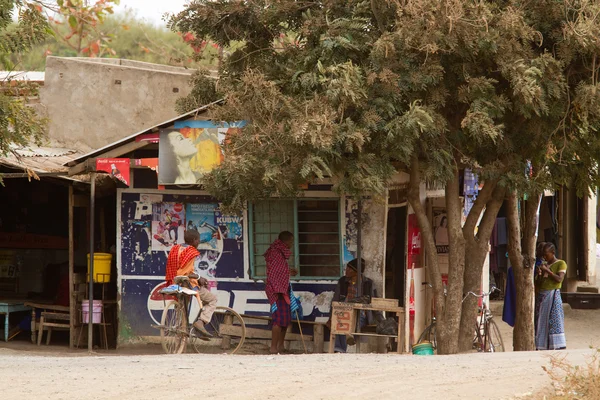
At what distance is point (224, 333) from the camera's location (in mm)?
12070

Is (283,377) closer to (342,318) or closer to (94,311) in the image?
(342,318)

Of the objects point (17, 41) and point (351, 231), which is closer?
point (17, 41)

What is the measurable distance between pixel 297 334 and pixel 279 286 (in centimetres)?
88

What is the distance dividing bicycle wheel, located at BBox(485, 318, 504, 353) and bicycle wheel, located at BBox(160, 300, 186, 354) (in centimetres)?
404

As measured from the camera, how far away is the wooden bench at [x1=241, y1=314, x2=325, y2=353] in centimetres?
1184

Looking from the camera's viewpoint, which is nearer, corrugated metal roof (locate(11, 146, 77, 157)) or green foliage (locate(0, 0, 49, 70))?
green foliage (locate(0, 0, 49, 70))

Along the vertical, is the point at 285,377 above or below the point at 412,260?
below

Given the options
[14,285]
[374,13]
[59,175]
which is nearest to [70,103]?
[14,285]

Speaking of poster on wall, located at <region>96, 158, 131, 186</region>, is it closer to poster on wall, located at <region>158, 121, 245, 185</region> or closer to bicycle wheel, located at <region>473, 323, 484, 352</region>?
poster on wall, located at <region>158, 121, 245, 185</region>

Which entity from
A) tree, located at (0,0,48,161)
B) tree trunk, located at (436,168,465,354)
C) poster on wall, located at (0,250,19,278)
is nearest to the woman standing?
tree trunk, located at (436,168,465,354)

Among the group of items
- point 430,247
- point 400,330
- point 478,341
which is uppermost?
point 430,247

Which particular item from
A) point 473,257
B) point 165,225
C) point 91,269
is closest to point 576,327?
point 473,257

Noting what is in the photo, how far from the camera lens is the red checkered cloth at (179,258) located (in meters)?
10.6

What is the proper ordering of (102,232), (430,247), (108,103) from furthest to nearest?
1. (108,103)
2. (102,232)
3. (430,247)
